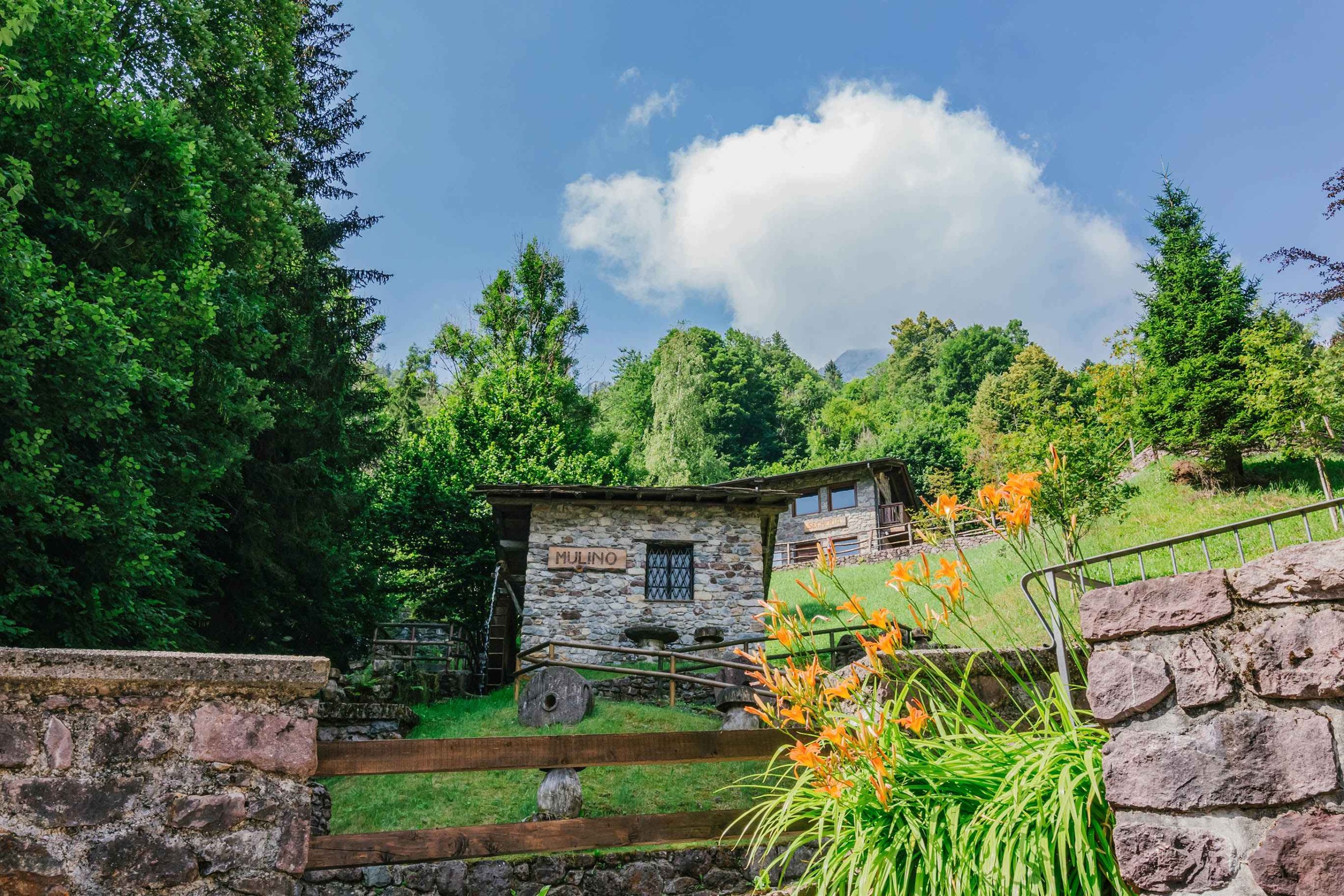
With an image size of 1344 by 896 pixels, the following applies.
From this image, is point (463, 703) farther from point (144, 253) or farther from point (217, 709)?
point (217, 709)

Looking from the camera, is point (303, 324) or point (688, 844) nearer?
point (688, 844)

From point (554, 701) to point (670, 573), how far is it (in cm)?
487

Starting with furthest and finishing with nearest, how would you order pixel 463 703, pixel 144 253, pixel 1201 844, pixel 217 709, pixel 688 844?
pixel 463 703 → pixel 144 253 → pixel 688 844 → pixel 217 709 → pixel 1201 844

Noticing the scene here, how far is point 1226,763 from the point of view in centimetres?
200

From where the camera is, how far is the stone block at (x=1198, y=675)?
81.0 inches

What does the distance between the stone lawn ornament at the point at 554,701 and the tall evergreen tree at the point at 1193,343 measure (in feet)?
53.3

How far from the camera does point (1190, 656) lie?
2.12 meters

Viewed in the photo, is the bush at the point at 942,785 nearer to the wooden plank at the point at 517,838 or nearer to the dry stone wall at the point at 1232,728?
the dry stone wall at the point at 1232,728

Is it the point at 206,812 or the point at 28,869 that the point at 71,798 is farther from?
the point at 206,812

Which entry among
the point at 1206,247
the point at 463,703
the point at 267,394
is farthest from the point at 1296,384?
the point at 267,394

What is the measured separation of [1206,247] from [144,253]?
2235cm

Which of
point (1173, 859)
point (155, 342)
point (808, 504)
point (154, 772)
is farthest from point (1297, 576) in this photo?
point (808, 504)

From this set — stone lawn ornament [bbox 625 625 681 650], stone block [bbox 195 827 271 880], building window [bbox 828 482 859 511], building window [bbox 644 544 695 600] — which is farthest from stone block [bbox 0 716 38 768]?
building window [bbox 828 482 859 511]

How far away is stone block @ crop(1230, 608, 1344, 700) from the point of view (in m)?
1.88
